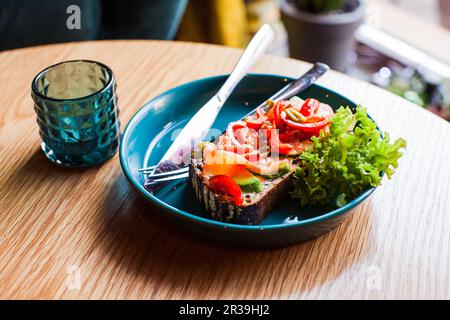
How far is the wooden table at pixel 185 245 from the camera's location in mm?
865

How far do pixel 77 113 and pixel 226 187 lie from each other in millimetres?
323

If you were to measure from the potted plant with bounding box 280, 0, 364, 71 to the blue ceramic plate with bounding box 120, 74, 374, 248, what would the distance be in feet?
3.63

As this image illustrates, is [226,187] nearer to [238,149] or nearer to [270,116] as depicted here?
[238,149]

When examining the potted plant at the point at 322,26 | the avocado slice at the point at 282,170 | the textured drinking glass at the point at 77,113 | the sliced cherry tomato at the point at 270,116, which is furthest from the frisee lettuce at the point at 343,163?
the potted plant at the point at 322,26

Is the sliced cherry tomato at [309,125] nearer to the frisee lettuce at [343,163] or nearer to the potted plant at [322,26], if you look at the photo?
the frisee lettuce at [343,163]

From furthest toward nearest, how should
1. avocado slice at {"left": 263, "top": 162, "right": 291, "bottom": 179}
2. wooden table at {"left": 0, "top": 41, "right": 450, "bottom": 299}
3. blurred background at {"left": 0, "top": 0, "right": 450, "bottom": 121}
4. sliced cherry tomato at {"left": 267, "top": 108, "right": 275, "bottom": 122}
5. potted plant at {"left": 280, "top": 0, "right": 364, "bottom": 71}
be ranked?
1. potted plant at {"left": 280, "top": 0, "right": 364, "bottom": 71}
2. blurred background at {"left": 0, "top": 0, "right": 450, "bottom": 121}
3. sliced cherry tomato at {"left": 267, "top": 108, "right": 275, "bottom": 122}
4. avocado slice at {"left": 263, "top": 162, "right": 291, "bottom": 179}
5. wooden table at {"left": 0, "top": 41, "right": 450, "bottom": 299}

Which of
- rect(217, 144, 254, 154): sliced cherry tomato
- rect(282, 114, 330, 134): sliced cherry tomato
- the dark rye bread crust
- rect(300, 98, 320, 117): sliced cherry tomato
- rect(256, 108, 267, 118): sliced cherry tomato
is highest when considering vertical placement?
rect(300, 98, 320, 117): sliced cherry tomato

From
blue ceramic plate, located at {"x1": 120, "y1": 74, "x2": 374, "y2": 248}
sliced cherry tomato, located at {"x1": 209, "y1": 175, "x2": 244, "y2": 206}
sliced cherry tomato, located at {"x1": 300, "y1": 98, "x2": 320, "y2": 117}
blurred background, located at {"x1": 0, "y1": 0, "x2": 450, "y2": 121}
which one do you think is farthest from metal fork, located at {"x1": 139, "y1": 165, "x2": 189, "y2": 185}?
blurred background, located at {"x1": 0, "y1": 0, "x2": 450, "y2": 121}

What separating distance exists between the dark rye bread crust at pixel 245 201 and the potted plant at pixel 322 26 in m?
1.42

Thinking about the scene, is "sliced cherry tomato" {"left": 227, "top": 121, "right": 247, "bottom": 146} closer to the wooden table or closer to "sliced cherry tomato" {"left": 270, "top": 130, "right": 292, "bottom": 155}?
"sliced cherry tomato" {"left": 270, "top": 130, "right": 292, "bottom": 155}

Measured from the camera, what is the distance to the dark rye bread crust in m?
0.92

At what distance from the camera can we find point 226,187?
3.05 feet

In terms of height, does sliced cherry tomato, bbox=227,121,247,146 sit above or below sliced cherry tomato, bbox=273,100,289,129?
below
